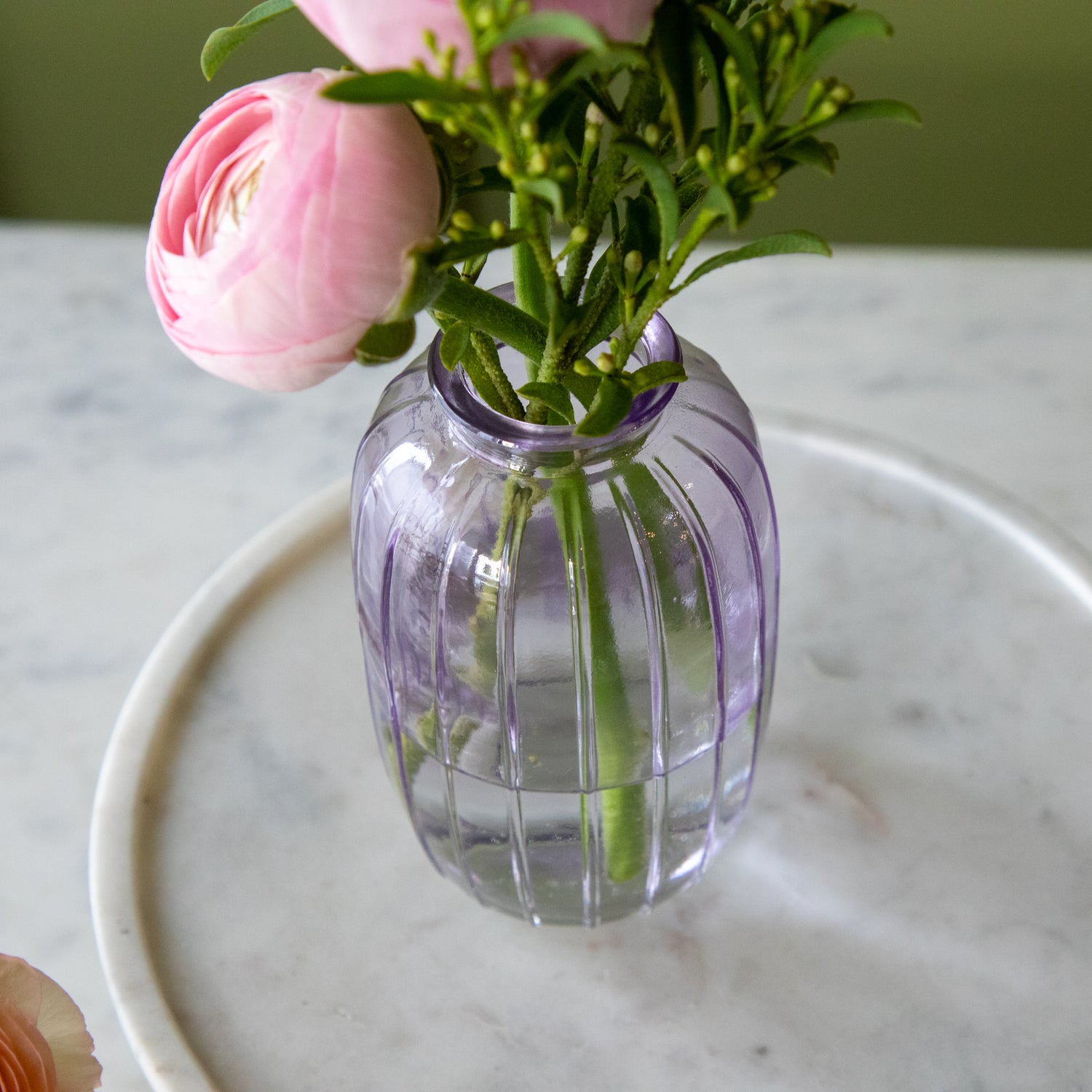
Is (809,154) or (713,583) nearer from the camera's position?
(809,154)

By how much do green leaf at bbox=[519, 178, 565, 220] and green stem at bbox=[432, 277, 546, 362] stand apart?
0.20 feet

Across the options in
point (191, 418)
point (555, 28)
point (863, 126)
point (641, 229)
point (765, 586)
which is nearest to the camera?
point (555, 28)

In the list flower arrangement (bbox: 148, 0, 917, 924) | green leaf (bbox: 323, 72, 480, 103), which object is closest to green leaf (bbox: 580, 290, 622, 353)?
flower arrangement (bbox: 148, 0, 917, 924)

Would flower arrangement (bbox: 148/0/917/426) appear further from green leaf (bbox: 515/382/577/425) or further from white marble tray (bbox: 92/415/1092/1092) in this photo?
white marble tray (bbox: 92/415/1092/1092)

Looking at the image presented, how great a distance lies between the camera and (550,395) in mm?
347

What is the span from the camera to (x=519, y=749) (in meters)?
0.43

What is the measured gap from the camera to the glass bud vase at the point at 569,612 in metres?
0.40

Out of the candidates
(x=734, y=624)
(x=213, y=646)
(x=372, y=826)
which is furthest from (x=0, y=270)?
(x=734, y=624)

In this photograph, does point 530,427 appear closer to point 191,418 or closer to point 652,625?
point 652,625

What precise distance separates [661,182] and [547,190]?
0.04 meters

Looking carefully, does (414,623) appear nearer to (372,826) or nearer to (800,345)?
(372,826)

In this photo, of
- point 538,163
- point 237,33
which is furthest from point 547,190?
point 237,33

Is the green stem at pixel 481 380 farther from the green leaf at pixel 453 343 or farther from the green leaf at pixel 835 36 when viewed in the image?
the green leaf at pixel 835 36

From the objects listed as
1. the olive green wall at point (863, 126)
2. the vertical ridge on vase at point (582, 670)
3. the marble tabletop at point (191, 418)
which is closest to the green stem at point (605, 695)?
the vertical ridge on vase at point (582, 670)
